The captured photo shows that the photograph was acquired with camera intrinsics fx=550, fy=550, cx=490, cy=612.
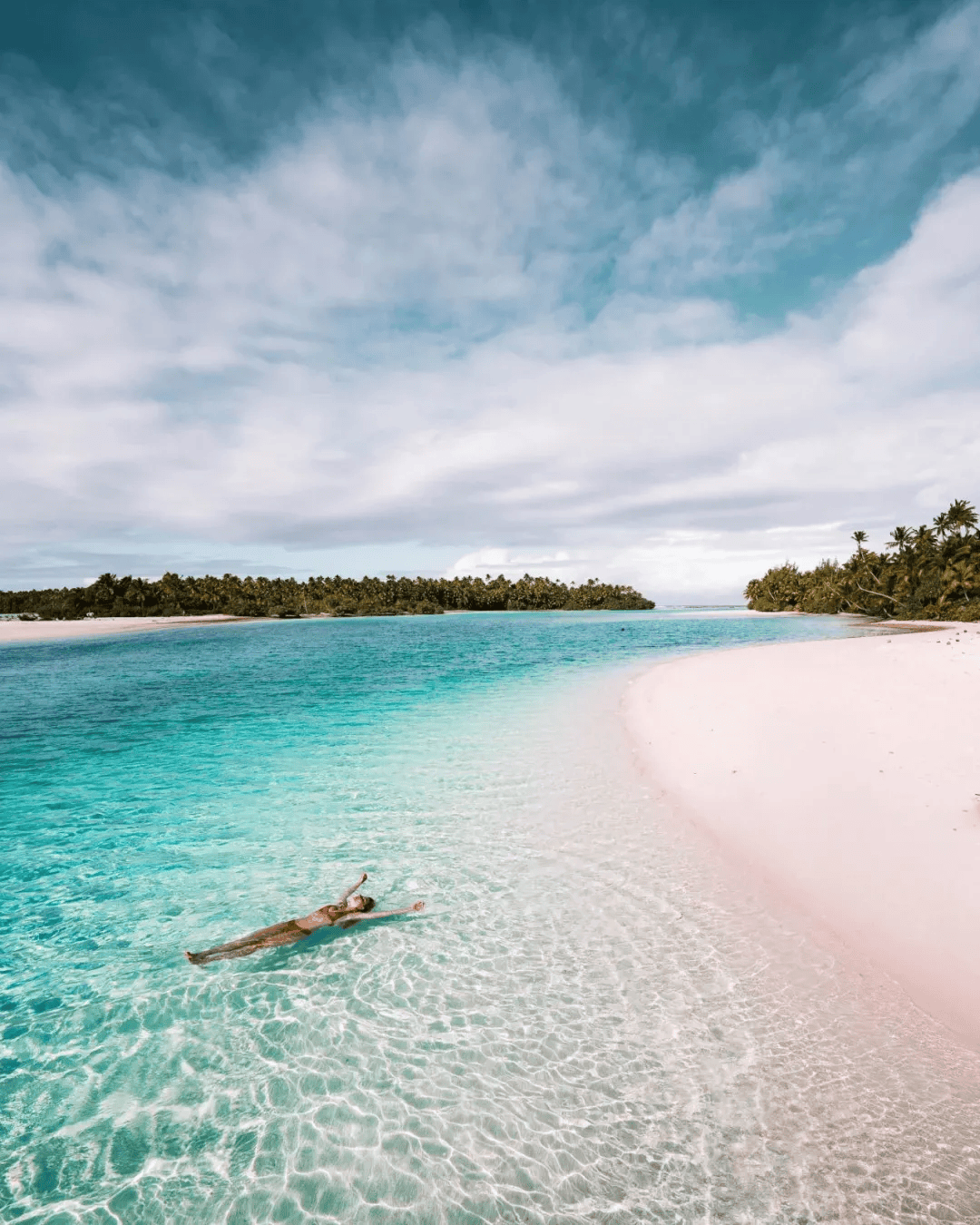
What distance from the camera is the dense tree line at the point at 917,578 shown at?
2803 inches

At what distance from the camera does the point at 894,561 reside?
9044 centimetres

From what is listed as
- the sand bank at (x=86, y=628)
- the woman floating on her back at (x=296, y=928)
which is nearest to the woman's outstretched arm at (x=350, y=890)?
the woman floating on her back at (x=296, y=928)

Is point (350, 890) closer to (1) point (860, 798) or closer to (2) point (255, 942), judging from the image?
(2) point (255, 942)

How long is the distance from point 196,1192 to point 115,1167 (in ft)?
2.70

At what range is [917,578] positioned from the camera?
80.2 metres

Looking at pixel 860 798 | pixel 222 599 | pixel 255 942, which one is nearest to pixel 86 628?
pixel 222 599

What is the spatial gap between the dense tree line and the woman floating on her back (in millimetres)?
80875

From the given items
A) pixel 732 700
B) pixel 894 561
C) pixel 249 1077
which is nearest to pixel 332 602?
pixel 894 561

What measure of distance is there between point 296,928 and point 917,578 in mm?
98149

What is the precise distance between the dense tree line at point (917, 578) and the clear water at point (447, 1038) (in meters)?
78.0

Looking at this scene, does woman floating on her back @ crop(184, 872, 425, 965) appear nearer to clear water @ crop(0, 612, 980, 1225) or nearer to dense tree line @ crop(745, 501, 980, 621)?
clear water @ crop(0, 612, 980, 1225)

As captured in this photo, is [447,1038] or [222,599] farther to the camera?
[222,599]

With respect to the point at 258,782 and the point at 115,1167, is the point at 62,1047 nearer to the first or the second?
the point at 115,1167

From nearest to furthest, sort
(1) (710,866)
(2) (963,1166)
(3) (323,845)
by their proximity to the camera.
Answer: (2) (963,1166)
(1) (710,866)
(3) (323,845)
